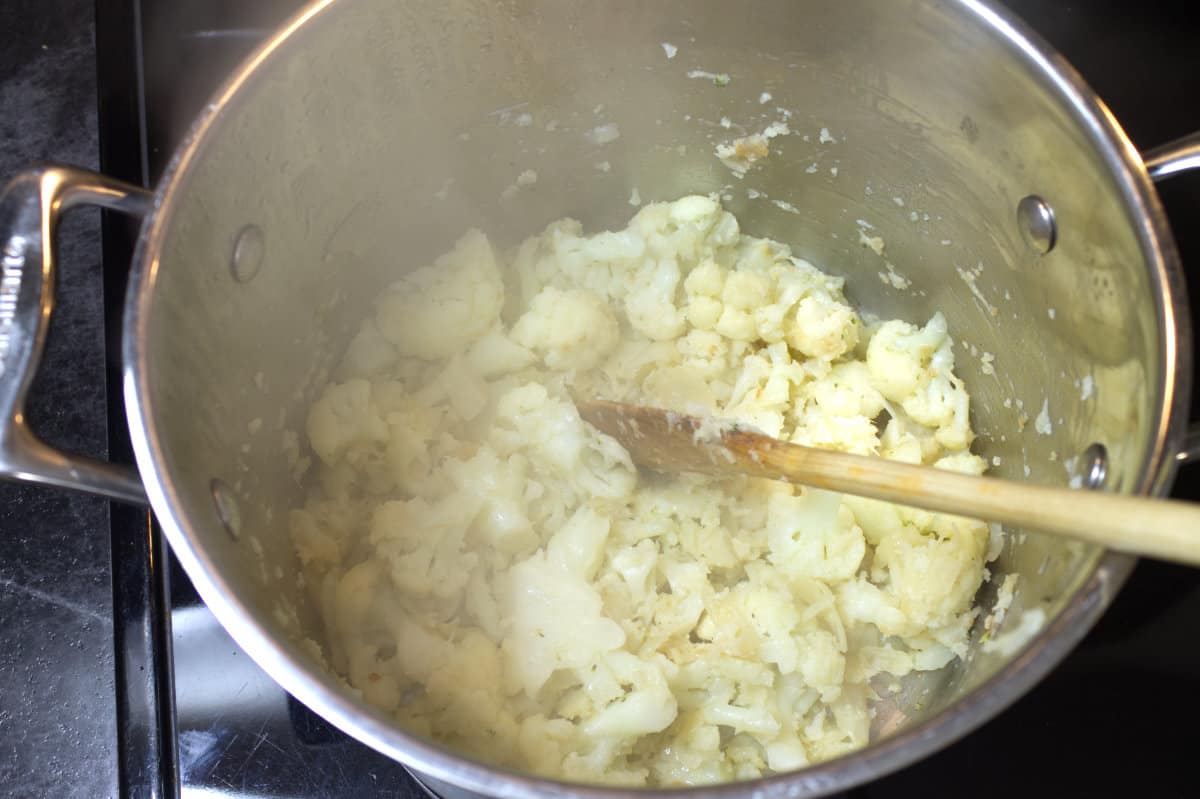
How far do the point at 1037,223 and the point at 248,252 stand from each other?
1.17 meters

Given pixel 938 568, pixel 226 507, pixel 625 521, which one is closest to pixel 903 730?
pixel 938 568

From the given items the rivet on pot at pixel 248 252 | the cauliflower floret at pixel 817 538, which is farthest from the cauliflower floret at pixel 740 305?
the rivet on pot at pixel 248 252

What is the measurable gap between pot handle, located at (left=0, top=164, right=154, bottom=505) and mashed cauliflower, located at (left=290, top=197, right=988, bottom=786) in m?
0.47

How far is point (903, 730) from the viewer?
0.93 meters

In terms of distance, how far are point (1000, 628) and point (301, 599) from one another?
1.08m

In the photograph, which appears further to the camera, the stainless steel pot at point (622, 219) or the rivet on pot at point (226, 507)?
the rivet on pot at point (226, 507)

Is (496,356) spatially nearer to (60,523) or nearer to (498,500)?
(498,500)

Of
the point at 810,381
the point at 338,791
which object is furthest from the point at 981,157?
the point at 338,791

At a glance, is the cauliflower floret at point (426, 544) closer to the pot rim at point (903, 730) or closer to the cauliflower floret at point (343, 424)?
the cauliflower floret at point (343, 424)

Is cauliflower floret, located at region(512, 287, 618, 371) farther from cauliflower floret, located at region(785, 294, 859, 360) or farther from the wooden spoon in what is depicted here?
cauliflower floret, located at region(785, 294, 859, 360)

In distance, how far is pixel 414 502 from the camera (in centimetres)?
154

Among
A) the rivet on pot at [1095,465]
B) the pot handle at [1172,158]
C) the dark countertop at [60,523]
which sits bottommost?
the dark countertop at [60,523]

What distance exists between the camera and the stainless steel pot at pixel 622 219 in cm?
104

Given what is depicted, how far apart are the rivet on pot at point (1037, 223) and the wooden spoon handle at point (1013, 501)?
448 millimetres
